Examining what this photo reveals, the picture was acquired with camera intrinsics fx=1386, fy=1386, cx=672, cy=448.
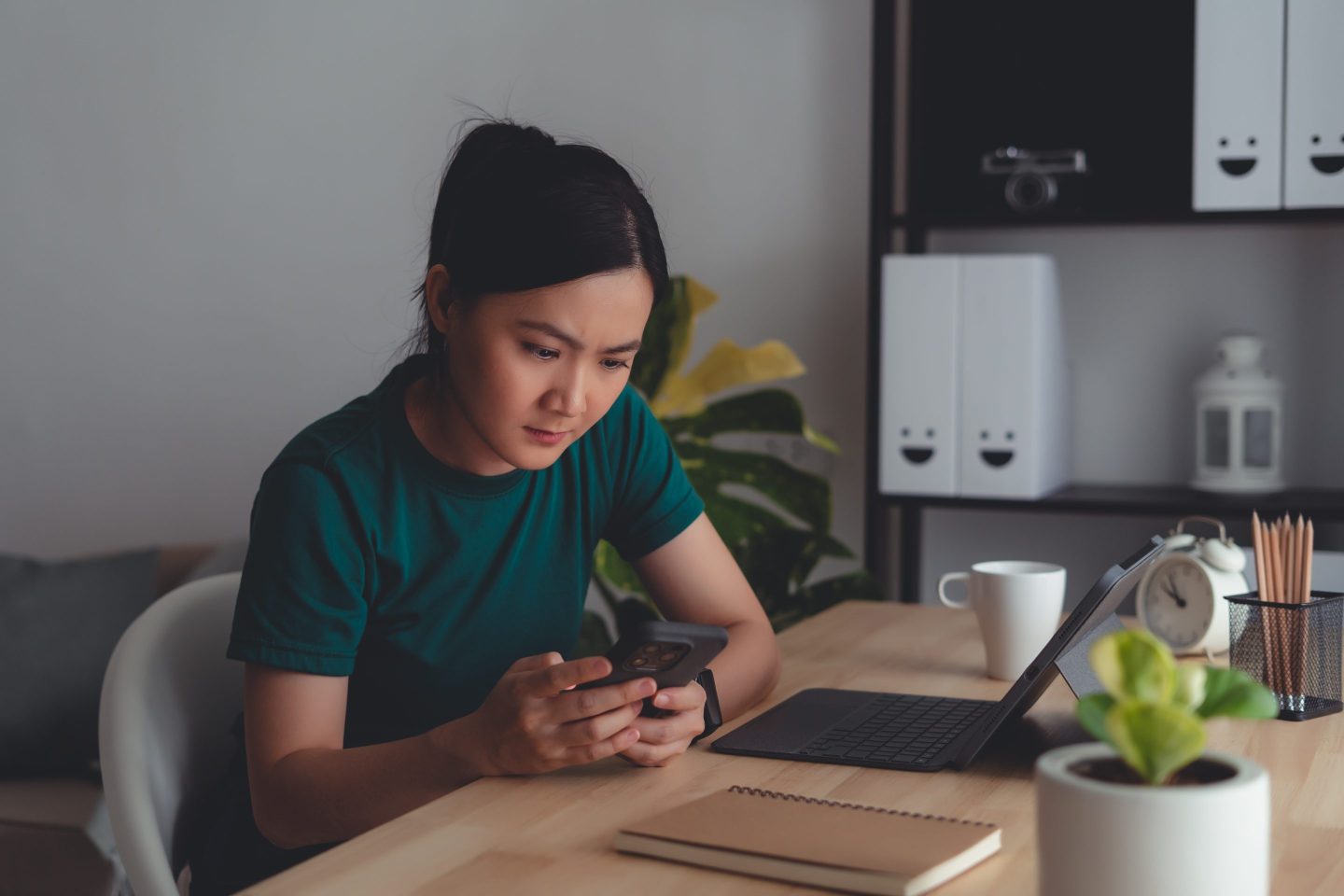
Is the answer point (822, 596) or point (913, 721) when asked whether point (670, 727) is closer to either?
point (913, 721)

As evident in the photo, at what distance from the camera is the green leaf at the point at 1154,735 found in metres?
0.55

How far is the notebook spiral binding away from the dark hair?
44cm

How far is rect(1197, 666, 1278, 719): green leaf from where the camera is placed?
1.86 feet

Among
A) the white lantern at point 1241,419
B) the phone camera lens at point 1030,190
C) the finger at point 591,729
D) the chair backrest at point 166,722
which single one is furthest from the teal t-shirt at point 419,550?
the white lantern at point 1241,419

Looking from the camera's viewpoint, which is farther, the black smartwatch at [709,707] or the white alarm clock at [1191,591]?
the white alarm clock at [1191,591]

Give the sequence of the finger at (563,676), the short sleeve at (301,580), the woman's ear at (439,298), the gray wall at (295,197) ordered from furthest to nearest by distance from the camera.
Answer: the gray wall at (295,197) → the woman's ear at (439,298) → the short sleeve at (301,580) → the finger at (563,676)

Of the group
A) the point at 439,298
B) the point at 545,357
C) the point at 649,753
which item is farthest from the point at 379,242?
the point at 649,753

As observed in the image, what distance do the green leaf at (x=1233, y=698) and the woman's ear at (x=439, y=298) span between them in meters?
0.77

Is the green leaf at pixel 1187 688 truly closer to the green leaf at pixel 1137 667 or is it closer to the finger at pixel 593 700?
the green leaf at pixel 1137 667

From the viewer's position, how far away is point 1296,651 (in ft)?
3.78

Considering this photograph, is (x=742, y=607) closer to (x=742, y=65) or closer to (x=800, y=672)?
(x=800, y=672)

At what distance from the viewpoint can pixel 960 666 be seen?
1345 millimetres

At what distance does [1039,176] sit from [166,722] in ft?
5.35

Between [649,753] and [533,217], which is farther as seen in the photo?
[533,217]
